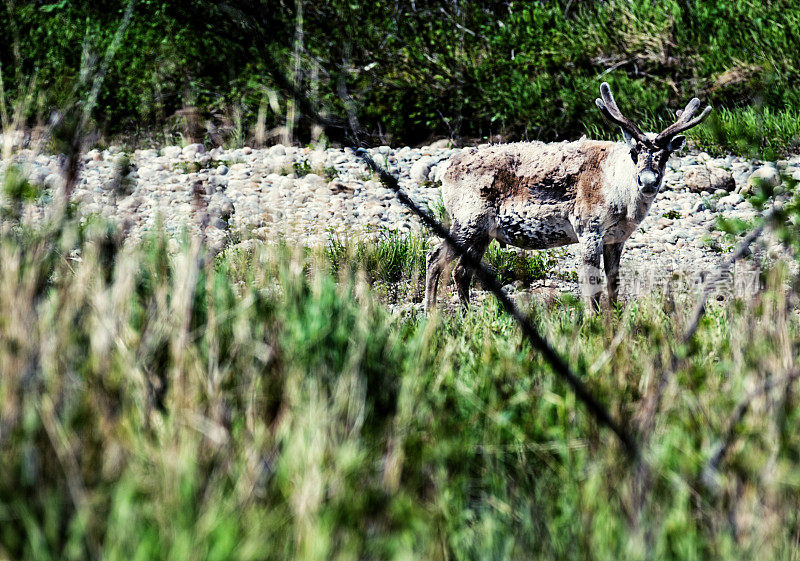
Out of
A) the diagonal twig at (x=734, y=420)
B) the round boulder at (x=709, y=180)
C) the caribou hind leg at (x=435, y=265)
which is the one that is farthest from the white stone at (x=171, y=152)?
the diagonal twig at (x=734, y=420)

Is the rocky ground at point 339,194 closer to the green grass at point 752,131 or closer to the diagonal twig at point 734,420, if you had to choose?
the green grass at point 752,131

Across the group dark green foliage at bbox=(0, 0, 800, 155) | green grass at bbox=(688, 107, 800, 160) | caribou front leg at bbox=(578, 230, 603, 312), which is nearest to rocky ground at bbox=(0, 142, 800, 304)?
green grass at bbox=(688, 107, 800, 160)

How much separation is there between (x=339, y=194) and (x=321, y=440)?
7700 millimetres

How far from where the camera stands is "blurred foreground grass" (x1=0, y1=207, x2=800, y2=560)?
237 centimetres

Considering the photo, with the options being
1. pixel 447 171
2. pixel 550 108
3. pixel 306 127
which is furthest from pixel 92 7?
pixel 447 171

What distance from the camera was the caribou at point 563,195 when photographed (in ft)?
20.4

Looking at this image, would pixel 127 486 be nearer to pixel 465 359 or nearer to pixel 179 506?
pixel 179 506

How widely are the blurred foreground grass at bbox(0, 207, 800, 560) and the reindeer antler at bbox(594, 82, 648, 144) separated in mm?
2601

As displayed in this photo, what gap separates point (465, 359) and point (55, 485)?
2.18 meters

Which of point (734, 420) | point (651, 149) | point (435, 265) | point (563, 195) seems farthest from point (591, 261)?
point (734, 420)

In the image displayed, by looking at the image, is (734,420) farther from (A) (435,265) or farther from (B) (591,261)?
(A) (435,265)

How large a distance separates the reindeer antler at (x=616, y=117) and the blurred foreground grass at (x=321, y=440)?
2601 millimetres

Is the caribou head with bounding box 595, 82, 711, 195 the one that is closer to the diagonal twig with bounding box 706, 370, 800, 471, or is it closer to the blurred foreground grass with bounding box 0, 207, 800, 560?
the blurred foreground grass with bounding box 0, 207, 800, 560

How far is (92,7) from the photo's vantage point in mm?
15008
